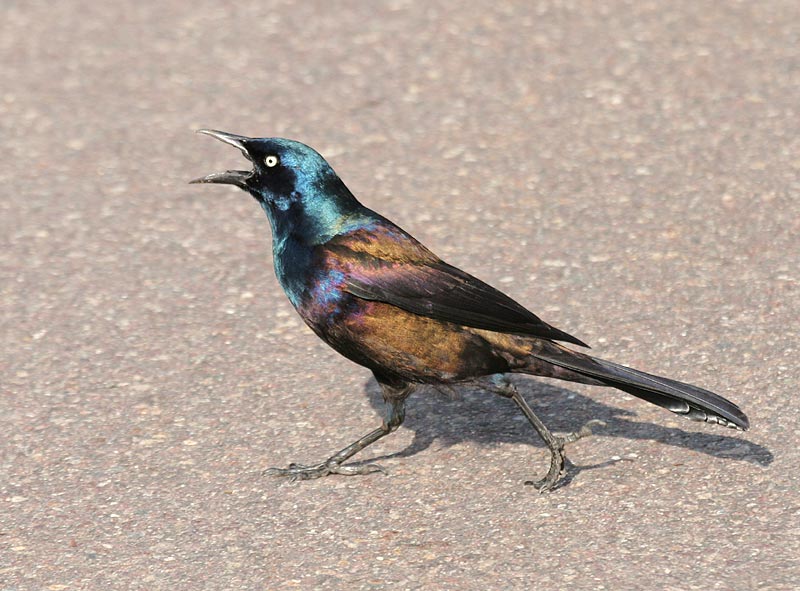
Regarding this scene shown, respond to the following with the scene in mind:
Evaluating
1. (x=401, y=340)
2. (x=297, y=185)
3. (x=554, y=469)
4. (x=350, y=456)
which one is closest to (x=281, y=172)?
(x=297, y=185)

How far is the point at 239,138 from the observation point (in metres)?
5.66

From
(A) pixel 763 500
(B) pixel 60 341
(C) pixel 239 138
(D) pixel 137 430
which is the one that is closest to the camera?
(A) pixel 763 500

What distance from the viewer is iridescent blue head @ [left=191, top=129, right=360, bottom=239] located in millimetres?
5477

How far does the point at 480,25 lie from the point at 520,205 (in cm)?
278

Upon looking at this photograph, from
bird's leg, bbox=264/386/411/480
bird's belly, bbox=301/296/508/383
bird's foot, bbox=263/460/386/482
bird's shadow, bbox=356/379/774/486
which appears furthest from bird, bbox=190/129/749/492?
bird's foot, bbox=263/460/386/482

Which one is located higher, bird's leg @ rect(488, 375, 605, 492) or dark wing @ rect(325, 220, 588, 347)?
dark wing @ rect(325, 220, 588, 347)

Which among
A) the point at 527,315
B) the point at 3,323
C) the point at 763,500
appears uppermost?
the point at 527,315

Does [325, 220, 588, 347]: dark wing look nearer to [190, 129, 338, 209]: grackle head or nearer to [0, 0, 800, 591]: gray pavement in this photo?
[190, 129, 338, 209]: grackle head

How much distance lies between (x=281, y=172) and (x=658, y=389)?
5.60ft

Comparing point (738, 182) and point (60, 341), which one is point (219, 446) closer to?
point (60, 341)

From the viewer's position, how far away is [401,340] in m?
5.30

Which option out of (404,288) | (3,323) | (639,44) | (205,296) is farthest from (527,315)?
(639,44)

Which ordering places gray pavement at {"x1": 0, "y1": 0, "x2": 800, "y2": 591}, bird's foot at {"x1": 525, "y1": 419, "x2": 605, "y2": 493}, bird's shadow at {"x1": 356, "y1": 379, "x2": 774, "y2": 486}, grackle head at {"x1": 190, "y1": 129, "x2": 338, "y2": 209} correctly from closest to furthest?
gray pavement at {"x1": 0, "y1": 0, "x2": 800, "y2": 591}
bird's foot at {"x1": 525, "y1": 419, "x2": 605, "y2": 493}
grackle head at {"x1": 190, "y1": 129, "x2": 338, "y2": 209}
bird's shadow at {"x1": 356, "y1": 379, "x2": 774, "y2": 486}

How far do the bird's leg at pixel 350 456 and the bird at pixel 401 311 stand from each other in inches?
4.7
